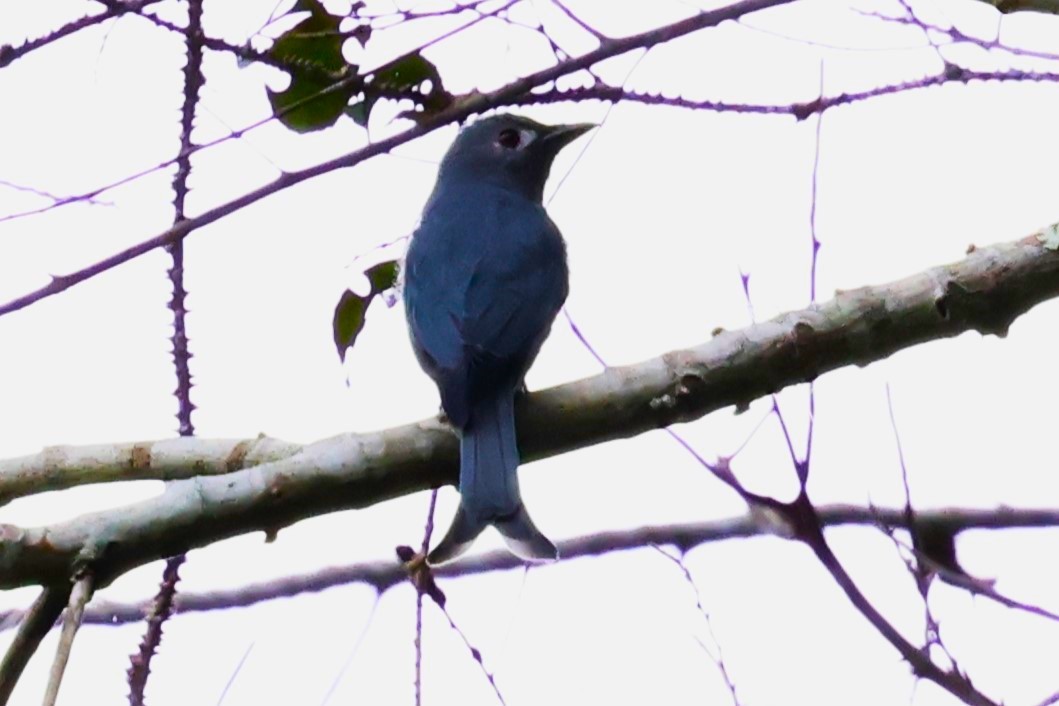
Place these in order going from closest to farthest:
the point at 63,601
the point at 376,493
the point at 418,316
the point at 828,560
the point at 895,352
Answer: the point at 828,560 < the point at 63,601 < the point at 376,493 < the point at 895,352 < the point at 418,316

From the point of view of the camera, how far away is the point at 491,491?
3.64 meters

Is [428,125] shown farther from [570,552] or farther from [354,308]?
[570,552]

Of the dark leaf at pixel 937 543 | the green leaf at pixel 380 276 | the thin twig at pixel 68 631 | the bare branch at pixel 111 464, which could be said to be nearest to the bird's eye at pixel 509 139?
A: the green leaf at pixel 380 276

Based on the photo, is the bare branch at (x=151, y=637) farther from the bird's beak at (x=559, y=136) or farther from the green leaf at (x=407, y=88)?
the bird's beak at (x=559, y=136)

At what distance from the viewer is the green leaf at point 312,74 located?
3.48 meters

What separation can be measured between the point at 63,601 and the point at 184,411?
2.65 feet

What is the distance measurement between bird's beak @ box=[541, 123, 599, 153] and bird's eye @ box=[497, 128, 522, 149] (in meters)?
0.11

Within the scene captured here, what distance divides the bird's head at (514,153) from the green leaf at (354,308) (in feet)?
5.29

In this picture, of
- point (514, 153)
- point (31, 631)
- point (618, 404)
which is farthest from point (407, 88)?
point (514, 153)

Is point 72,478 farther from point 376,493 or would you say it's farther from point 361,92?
point 361,92

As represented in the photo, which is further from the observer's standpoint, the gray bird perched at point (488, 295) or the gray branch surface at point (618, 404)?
the gray bird perched at point (488, 295)

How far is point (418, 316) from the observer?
177 inches

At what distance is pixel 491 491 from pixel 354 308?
68 cm

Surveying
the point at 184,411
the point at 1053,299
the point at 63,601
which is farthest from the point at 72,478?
the point at 1053,299
